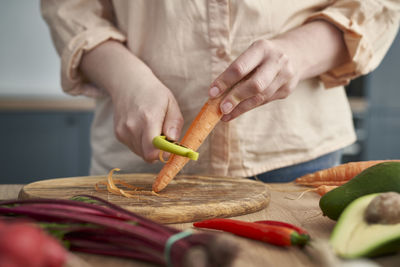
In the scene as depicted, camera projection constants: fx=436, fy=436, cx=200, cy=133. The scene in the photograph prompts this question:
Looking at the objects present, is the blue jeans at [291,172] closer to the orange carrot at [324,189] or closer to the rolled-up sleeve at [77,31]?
the orange carrot at [324,189]

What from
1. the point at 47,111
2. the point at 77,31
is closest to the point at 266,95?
the point at 77,31

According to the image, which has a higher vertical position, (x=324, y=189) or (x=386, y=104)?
(x=324, y=189)

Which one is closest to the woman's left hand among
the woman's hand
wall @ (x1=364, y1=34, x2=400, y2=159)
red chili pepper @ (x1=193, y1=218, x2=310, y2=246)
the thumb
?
the woman's hand

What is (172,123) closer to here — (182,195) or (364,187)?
(182,195)

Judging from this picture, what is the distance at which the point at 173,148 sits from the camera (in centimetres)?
98

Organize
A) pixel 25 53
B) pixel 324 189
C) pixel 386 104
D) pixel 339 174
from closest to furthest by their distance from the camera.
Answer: pixel 324 189, pixel 339 174, pixel 386 104, pixel 25 53

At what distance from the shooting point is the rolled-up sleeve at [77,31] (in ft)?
4.19

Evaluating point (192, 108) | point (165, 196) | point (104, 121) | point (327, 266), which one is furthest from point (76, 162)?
point (327, 266)

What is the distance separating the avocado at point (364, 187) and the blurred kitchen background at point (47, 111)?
2836 mm

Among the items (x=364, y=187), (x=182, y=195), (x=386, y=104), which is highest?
(x=364, y=187)

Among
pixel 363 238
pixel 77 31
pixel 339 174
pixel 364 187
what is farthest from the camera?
pixel 77 31

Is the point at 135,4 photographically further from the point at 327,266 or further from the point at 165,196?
A: the point at 327,266

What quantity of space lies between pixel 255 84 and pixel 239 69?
6 centimetres

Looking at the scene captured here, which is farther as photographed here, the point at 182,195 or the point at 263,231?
the point at 182,195
